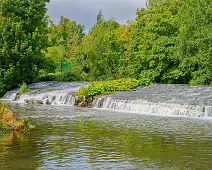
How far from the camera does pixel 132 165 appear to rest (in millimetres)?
13445

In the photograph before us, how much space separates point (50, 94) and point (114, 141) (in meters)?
22.8

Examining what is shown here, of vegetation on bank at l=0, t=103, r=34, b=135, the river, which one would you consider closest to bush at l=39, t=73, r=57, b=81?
the river

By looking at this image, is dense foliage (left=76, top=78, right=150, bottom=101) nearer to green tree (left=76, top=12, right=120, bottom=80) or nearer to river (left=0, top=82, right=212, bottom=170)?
river (left=0, top=82, right=212, bottom=170)

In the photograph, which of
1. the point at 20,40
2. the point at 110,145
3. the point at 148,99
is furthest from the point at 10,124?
the point at 20,40

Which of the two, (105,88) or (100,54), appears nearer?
(105,88)

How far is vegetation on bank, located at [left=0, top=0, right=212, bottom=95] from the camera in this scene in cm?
→ 4155

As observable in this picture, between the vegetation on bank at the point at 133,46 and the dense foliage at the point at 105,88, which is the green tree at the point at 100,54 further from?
the dense foliage at the point at 105,88

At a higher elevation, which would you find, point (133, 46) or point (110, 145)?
point (133, 46)

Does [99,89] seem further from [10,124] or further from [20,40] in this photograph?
[10,124]

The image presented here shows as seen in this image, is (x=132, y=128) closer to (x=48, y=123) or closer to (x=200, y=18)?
(x=48, y=123)

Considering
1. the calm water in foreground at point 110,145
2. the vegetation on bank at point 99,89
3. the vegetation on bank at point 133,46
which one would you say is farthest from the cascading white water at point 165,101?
the vegetation on bank at point 133,46

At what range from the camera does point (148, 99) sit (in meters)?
32.1

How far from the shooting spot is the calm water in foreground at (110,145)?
44.9ft

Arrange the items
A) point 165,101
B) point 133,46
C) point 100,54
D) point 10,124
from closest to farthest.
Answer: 1. point 10,124
2. point 165,101
3. point 133,46
4. point 100,54
